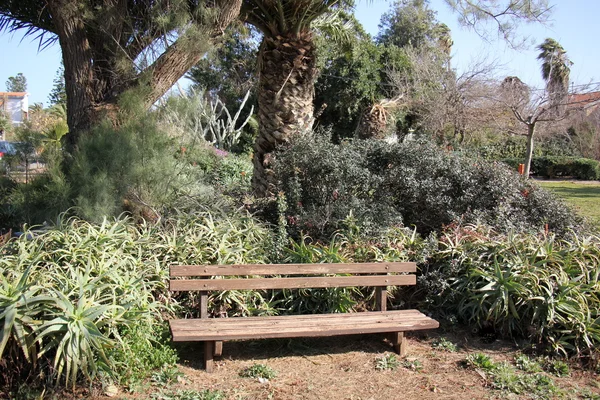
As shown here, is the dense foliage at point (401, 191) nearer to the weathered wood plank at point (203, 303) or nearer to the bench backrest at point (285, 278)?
the bench backrest at point (285, 278)

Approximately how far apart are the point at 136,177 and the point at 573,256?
489cm

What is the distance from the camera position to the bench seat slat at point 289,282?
469 centimetres

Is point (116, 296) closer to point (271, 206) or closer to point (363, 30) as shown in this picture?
point (271, 206)

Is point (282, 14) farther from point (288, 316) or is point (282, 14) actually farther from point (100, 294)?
point (100, 294)

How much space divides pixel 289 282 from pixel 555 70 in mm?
28955

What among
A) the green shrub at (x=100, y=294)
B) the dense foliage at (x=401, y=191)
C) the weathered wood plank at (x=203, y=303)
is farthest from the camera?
the dense foliage at (x=401, y=191)

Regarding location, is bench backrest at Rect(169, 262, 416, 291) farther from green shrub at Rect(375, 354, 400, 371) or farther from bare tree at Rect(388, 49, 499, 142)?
bare tree at Rect(388, 49, 499, 142)

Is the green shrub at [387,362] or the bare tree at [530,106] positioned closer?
the green shrub at [387,362]

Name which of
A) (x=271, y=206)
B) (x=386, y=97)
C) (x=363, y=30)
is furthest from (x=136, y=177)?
(x=363, y=30)

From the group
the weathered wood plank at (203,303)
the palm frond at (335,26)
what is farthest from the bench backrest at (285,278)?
the palm frond at (335,26)

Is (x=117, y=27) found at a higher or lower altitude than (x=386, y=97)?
lower

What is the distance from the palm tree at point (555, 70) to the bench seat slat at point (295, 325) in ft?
54.3

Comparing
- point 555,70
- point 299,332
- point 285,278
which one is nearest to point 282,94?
point 285,278

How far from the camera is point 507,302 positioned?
5031 mm
